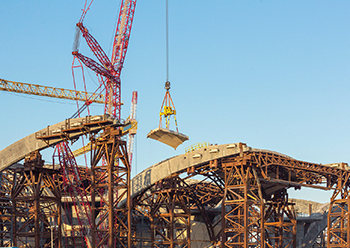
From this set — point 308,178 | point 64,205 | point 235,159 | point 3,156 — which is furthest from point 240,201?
point 64,205

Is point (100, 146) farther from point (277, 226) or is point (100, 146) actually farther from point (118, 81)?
point (118, 81)

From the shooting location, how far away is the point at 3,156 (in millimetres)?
68188

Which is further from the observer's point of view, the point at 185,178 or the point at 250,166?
the point at 185,178

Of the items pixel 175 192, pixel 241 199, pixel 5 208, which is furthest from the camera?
pixel 175 192

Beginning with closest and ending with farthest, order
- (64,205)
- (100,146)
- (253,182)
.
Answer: (100,146), (253,182), (64,205)

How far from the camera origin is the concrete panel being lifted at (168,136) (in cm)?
6531

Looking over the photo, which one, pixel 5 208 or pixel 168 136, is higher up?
pixel 168 136

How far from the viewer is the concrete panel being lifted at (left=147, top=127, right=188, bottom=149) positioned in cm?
6531

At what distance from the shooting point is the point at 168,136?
66.1 m

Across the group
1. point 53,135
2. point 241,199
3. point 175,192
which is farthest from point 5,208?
point 241,199

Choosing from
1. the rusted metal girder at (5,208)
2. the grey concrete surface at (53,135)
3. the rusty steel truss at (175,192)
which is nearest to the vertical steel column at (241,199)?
the rusty steel truss at (175,192)

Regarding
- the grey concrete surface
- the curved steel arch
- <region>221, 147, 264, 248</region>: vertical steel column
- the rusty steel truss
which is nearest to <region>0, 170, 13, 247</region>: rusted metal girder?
the rusty steel truss

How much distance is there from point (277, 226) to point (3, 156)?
40721 mm

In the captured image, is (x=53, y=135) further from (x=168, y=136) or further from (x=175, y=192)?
(x=175, y=192)
